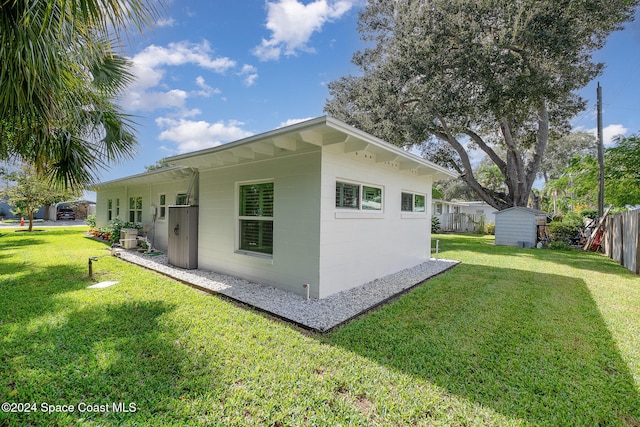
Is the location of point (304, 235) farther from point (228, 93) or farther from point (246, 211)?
point (228, 93)

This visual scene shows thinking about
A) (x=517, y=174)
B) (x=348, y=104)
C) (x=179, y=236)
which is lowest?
(x=179, y=236)

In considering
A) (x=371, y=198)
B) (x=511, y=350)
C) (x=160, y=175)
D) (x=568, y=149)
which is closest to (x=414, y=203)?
(x=371, y=198)

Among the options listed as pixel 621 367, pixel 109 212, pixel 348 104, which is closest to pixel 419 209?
pixel 621 367

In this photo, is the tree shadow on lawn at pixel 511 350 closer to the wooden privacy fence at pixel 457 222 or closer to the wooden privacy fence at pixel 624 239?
the wooden privacy fence at pixel 624 239

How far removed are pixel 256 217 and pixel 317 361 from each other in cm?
356

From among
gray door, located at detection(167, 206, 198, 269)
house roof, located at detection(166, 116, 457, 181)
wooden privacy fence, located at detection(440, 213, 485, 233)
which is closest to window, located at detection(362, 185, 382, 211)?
house roof, located at detection(166, 116, 457, 181)

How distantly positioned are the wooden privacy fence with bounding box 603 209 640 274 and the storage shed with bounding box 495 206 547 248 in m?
2.39

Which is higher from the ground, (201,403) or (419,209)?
(419,209)

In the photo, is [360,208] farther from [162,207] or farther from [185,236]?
[162,207]

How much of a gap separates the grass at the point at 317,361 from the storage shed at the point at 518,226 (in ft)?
29.9

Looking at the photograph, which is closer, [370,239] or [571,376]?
[571,376]

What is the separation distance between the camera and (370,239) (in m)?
5.98

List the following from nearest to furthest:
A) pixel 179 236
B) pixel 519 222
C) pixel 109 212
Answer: pixel 179 236
pixel 519 222
pixel 109 212

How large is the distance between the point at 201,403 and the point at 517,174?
17722 mm
